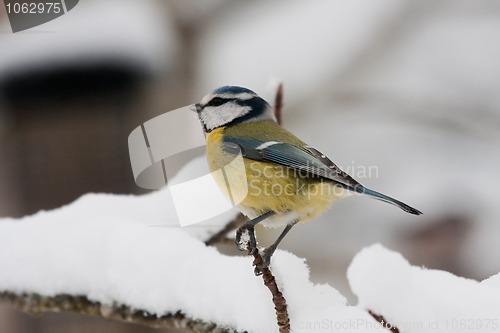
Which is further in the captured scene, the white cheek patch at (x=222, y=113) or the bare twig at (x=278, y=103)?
the white cheek patch at (x=222, y=113)

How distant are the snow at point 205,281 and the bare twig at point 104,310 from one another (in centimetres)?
1

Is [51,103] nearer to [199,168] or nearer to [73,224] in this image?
[199,168]

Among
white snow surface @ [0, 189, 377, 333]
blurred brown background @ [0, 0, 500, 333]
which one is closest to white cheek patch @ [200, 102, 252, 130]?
white snow surface @ [0, 189, 377, 333]

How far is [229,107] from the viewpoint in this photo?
2109mm

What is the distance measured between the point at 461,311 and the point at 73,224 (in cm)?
97

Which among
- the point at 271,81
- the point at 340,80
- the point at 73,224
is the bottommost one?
the point at 340,80

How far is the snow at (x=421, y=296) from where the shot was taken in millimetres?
1225

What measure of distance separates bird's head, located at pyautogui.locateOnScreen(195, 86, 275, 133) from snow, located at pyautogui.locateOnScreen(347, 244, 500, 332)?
82 centimetres

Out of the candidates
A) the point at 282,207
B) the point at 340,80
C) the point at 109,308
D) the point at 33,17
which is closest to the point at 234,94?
the point at 282,207

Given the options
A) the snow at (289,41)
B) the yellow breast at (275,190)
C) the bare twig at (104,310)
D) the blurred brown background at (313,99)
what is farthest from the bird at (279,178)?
the snow at (289,41)

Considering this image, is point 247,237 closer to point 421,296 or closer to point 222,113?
point 421,296

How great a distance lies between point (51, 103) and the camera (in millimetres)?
3439

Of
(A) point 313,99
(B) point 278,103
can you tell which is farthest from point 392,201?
(A) point 313,99

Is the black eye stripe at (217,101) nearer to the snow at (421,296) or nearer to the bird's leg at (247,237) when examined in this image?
the bird's leg at (247,237)
